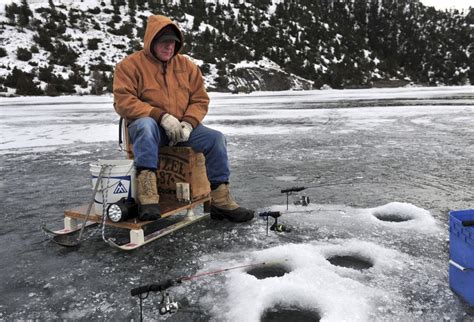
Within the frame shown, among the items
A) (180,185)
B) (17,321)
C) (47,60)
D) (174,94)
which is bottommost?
(17,321)

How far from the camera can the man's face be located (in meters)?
3.30

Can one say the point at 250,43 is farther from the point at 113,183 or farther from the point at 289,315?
A: the point at 289,315

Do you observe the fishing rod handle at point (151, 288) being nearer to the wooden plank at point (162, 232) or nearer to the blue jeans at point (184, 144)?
the wooden plank at point (162, 232)

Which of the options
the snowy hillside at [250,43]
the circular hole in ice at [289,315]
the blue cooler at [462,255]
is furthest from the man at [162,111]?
the snowy hillside at [250,43]

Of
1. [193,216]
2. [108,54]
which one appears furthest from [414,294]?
[108,54]

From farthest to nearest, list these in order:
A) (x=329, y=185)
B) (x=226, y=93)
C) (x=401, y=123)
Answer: (x=226, y=93)
(x=401, y=123)
(x=329, y=185)

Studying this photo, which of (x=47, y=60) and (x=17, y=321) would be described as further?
(x=47, y=60)

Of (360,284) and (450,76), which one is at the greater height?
(450,76)

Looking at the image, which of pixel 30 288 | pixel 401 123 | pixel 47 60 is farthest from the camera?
pixel 47 60

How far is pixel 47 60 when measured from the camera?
25125mm

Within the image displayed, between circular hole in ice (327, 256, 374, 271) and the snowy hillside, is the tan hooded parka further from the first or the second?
the snowy hillside

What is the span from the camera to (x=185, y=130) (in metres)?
3.27

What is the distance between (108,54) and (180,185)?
26383 millimetres

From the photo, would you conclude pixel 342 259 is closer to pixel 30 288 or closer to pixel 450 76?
pixel 30 288
